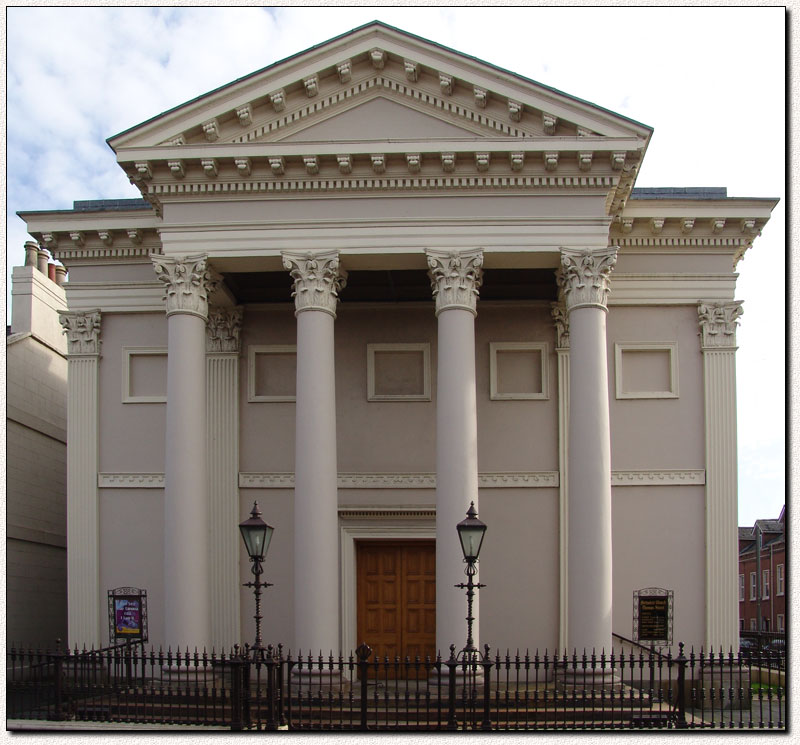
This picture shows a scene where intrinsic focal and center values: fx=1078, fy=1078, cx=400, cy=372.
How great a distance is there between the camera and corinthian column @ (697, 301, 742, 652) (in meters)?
21.7

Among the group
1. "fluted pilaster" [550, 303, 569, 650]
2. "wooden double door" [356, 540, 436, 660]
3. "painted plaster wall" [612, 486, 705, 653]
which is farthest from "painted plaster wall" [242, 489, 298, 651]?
"painted plaster wall" [612, 486, 705, 653]

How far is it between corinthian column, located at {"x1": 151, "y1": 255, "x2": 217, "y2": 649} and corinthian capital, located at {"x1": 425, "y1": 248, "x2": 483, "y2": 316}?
4403mm

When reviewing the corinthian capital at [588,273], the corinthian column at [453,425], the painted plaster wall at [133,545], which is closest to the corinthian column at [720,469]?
the corinthian capital at [588,273]

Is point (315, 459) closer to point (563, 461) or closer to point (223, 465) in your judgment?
point (223, 465)

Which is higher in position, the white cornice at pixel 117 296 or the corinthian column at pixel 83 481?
the white cornice at pixel 117 296

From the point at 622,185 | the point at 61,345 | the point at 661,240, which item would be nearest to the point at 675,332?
the point at 661,240

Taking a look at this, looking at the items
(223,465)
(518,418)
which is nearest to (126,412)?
(223,465)

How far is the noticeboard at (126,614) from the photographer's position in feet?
73.0

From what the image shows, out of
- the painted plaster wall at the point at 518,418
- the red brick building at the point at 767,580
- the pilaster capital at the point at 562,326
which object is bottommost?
the red brick building at the point at 767,580

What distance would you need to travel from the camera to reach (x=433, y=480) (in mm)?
22422

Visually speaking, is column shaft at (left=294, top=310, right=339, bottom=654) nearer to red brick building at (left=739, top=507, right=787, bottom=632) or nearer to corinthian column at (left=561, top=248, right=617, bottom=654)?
corinthian column at (left=561, top=248, right=617, bottom=654)

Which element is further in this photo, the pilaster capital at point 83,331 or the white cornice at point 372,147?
the pilaster capital at point 83,331

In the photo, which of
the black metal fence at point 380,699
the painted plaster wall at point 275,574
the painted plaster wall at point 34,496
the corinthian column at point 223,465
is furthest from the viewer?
the painted plaster wall at point 34,496

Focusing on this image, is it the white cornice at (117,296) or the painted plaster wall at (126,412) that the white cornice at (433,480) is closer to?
the painted plaster wall at (126,412)
